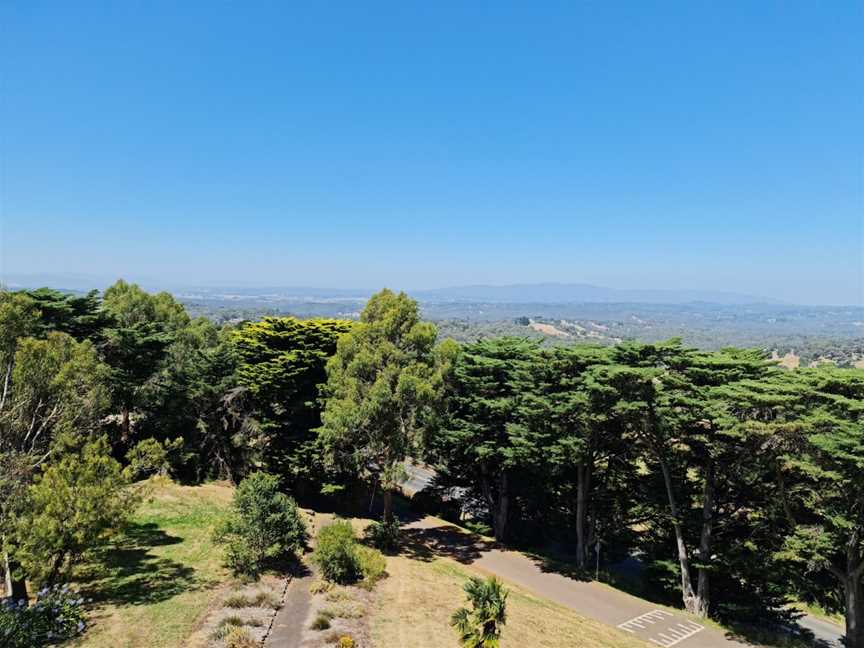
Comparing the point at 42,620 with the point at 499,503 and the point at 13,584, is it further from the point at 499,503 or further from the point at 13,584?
the point at 499,503

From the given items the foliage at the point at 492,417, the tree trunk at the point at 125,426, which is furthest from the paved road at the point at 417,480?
the tree trunk at the point at 125,426

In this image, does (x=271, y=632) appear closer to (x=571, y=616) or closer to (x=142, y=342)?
(x=571, y=616)

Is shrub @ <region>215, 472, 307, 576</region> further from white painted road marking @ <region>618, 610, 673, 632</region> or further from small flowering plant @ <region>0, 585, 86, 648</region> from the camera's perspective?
white painted road marking @ <region>618, 610, 673, 632</region>

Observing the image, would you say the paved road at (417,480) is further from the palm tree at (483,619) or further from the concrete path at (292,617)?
the palm tree at (483,619)

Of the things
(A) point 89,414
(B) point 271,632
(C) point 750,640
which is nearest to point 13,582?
(A) point 89,414

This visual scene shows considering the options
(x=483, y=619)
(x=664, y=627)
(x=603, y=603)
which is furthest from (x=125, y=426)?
(x=664, y=627)

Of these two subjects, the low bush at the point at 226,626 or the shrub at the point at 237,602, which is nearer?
the low bush at the point at 226,626

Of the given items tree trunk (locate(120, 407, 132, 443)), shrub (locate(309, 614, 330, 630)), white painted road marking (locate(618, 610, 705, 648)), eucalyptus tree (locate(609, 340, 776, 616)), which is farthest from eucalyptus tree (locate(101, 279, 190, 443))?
white painted road marking (locate(618, 610, 705, 648))
